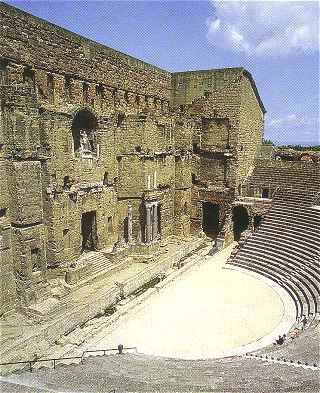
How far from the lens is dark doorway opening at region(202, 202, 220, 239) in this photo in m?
29.1

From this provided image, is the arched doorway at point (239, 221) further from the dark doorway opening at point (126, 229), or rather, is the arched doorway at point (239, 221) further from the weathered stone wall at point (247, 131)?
the dark doorway opening at point (126, 229)

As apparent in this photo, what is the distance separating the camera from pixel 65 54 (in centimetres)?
2014

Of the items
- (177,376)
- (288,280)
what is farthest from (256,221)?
(177,376)

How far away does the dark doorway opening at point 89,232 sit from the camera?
72.0 ft

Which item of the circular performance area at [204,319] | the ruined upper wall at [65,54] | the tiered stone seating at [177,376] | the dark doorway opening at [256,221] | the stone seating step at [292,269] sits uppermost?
the ruined upper wall at [65,54]

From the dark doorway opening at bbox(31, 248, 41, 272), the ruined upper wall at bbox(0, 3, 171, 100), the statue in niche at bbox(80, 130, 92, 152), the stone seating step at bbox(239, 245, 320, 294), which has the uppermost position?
the ruined upper wall at bbox(0, 3, 171, 100)

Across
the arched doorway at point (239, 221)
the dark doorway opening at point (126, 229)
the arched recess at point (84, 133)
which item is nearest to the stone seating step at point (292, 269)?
the arched doorway at point (239, 221)

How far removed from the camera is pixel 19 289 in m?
16.5

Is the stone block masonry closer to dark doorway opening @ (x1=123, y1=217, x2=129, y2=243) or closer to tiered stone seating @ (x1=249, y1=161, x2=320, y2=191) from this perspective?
dark doorway opening @ (x1=123, y1=217, x2=129, y2=243)

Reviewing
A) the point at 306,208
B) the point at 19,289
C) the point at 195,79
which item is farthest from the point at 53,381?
the point at 195,79

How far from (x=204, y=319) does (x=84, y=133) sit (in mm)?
11174

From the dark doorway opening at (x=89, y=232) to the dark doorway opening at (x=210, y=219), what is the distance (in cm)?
963

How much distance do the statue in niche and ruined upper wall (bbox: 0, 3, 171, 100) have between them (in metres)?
2.92

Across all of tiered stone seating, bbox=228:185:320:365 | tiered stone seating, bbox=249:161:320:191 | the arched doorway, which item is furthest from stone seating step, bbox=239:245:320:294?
tiered stone seating, bbox=249:161:320:191
